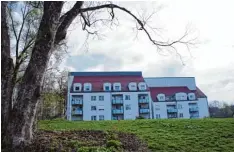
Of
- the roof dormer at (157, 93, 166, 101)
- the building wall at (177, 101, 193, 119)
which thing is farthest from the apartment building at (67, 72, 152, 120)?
the building wall at (177, 101, 193, 119)

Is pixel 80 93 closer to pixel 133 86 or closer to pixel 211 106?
pixel 133 86

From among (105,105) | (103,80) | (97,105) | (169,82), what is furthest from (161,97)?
(97,105)

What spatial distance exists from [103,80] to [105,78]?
0.52 metres

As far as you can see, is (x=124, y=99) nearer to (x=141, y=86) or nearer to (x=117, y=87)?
(x=117, y=87)

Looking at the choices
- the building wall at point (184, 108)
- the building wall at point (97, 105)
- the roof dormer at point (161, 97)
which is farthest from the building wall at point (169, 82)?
the building wall at point (97, 105)

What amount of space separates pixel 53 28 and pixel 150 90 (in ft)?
132

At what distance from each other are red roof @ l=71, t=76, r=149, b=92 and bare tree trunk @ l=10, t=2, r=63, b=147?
120ft

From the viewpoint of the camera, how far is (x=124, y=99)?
42188 millimetres

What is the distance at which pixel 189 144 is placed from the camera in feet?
23.4

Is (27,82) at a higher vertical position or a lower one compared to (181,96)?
lower

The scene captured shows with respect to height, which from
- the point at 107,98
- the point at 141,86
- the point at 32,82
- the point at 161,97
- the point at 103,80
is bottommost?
the point at 32,82

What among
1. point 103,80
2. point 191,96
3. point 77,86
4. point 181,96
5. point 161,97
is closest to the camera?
point 77,86

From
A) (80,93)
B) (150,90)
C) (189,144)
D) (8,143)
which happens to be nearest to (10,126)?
(8,143)

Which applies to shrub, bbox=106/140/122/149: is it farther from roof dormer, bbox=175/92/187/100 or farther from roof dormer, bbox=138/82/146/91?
roof dormer, bbox=175/92/187/100
